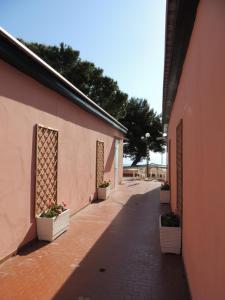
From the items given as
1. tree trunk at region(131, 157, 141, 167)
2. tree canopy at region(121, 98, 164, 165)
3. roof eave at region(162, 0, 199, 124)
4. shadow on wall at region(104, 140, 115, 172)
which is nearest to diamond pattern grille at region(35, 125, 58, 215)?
roof eave at region(162, 0, 199, 124)

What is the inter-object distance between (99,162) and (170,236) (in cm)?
670

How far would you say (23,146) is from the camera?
5.34 m

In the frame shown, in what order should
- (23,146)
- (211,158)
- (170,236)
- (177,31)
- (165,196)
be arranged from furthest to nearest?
1. (165,196)
2. (23,146)
3. (170,236)
4. (177,31)
5. (211,158)

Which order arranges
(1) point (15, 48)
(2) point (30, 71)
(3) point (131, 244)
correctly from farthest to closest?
(3) point (131, 244) → (2) point (30, 71) → (1) point (15, 48)

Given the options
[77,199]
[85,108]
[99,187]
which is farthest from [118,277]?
[99,187]

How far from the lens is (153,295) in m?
3.65

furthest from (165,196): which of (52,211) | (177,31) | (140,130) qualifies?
(140,130)

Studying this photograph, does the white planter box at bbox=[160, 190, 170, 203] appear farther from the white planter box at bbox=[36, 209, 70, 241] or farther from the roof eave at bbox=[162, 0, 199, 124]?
the white planter box at bbox=[36, 209, 70, 241]

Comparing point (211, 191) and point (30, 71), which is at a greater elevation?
point (30, 71)

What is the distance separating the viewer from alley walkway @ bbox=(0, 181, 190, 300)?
369cm

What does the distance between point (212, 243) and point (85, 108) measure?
7335 millimetres

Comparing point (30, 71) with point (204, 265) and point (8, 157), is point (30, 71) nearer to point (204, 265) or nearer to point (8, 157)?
point (8, 157)

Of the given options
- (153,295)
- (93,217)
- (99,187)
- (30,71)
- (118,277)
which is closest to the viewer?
(153,295)

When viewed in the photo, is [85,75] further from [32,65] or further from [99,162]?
[32,65]
